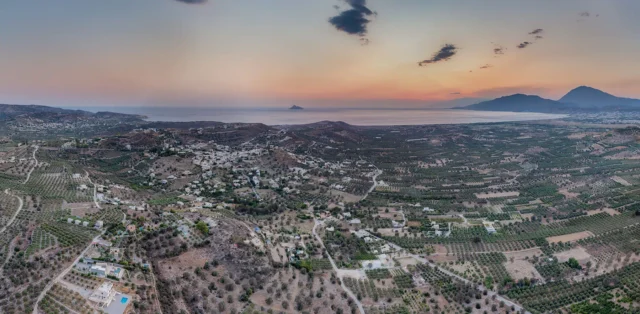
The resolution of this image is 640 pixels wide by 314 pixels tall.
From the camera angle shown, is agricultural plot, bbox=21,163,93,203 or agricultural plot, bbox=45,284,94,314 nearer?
agricultural plot, bbox=45,284,94,314

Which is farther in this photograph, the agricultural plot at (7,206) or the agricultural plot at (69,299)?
the agricultural plot at (7,206)

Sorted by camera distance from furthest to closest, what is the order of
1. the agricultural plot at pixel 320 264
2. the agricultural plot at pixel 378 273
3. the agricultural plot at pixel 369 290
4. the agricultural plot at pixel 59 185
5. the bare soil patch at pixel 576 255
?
the agricultural plot at pixel 59 185
the bare soil patch at pixel 576 255
the agricultural plot at pixel 320 264
the agricultural plot at pixel 378 273
the agricultural plot at pixel 369 290

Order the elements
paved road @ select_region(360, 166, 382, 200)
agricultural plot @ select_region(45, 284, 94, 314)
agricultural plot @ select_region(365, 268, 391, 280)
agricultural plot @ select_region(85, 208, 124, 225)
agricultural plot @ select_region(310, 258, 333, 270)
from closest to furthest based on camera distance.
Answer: agricultural plot @ select_region(45, 284, 94, 314), agricultural plot @ select_region(365, 268, 391, 280), agricultural plot @ select_region(310, 258, 333, 270), agricultural plot @ select_region(85, 208, 124, 225), paved road @ select_region(360, 166, 382, 200)

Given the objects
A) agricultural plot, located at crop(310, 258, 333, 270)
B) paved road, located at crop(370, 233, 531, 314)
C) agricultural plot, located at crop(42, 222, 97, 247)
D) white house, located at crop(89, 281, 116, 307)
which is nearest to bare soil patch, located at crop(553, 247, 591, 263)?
paved road, located at crop(370, 233, 531, 314)

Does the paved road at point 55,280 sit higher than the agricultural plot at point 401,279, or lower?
higher

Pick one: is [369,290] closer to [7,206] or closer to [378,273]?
[378,273]

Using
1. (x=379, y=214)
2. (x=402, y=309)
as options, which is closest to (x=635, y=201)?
(x=379, y=214)

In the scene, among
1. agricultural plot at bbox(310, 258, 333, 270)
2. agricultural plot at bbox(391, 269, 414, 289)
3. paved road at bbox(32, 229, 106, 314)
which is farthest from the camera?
agricultural plot at bbox(310, 258, 333, 270)

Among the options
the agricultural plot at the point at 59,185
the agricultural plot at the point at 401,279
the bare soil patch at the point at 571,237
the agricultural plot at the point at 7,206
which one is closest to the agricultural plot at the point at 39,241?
the agricultural plot at the point at 7,206

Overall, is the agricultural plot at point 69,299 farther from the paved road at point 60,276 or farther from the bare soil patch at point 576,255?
the bare soil patch at point 576,255

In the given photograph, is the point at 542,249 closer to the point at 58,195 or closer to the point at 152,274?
the point at 152,274

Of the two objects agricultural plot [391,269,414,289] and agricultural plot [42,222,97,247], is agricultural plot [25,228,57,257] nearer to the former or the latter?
agricultural plot [42,222,97,247]

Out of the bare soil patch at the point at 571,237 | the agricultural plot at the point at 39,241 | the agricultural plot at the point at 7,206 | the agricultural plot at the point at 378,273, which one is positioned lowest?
the agricultural plot at the point at 378,273
